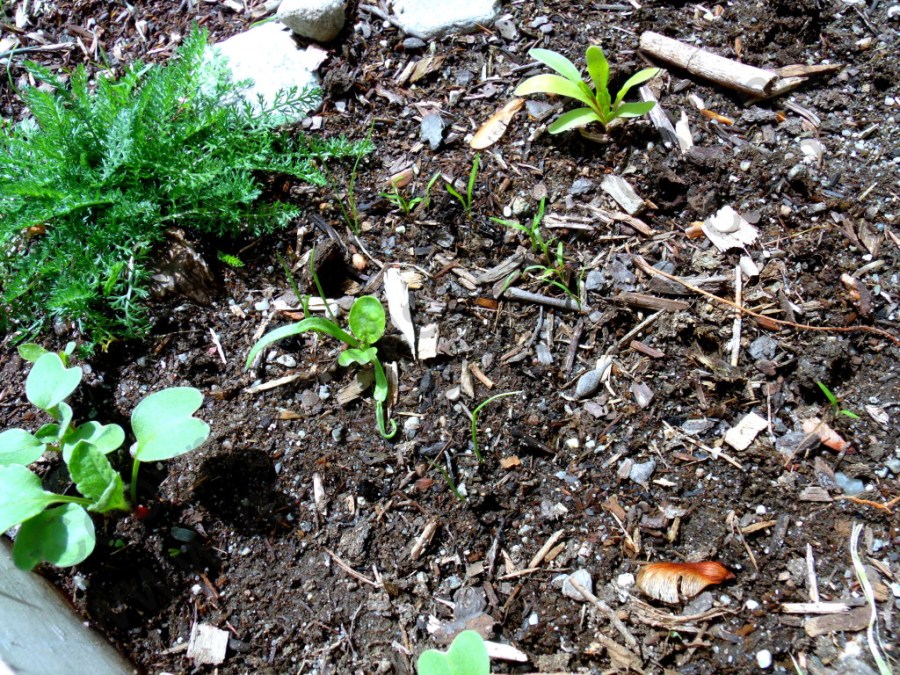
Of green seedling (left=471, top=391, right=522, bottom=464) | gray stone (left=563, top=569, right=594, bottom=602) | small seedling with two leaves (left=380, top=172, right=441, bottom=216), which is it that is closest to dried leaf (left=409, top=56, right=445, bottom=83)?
small seedling with two leaves (left=380, top=172, right=441, bottom=216)

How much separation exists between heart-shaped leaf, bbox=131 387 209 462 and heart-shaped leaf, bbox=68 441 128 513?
0.08 m

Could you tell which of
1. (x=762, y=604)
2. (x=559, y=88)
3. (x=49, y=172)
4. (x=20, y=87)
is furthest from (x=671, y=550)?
(x=20, y=87)

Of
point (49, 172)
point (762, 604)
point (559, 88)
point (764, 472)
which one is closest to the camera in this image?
point (762, 604)

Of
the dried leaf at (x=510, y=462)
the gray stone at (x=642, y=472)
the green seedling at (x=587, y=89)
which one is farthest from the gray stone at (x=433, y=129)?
the gray stone at (x=642, y=472)

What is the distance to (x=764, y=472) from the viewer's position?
70.4 inches

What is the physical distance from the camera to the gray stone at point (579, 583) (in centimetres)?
170

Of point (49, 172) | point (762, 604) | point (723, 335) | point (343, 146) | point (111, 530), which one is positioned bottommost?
point (762, 604)

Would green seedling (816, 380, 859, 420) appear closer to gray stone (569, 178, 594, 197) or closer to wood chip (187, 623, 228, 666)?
gray stone (569, 178, 594, 197)

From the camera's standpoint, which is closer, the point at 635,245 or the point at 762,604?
the point at 762,604

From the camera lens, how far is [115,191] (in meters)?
2.09

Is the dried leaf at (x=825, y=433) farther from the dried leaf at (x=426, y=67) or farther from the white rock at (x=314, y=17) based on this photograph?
the white rock at (x=314, y=17)

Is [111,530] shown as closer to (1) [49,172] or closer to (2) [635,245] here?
(1) [49,172]

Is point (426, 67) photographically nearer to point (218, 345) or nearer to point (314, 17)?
point (314, 17)

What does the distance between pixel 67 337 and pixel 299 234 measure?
80 centimetres
